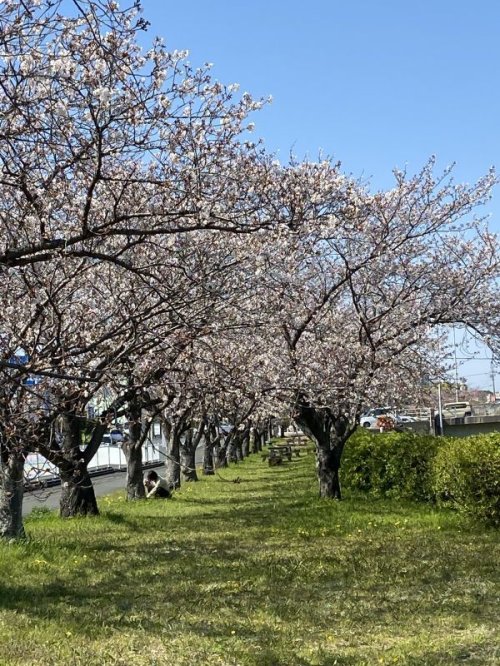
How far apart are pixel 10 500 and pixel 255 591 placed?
511 centimetres

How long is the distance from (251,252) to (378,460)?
11.8m

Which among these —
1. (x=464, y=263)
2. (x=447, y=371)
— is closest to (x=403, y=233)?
(x=464, y=263)

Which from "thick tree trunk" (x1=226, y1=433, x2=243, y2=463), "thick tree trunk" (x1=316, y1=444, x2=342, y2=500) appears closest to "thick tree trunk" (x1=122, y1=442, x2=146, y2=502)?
"thick tree trunk" (x1=316, y1=444, x2=342, y2=500)

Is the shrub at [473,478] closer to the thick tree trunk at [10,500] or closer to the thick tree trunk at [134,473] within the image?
the thick tree trunk at [10,500]

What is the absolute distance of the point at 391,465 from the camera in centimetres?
1847

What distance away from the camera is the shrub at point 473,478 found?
42.3ft

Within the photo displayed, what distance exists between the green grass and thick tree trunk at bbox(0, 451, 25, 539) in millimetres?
637

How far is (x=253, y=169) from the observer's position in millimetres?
8844

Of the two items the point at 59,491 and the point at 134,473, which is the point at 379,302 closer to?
the point at 134,473

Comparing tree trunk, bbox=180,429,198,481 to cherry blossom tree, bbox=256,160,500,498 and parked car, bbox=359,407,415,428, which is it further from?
cherry blossom tree, bbox=256,160,500,498

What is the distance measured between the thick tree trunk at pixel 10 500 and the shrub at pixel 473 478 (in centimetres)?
721

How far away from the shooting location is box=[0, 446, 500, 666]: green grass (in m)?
6.23

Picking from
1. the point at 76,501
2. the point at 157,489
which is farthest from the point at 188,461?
the point at 76,501

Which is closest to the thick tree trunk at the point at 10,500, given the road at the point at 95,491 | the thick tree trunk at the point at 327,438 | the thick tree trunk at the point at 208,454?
the thick tree trunk at the point at 327,438
